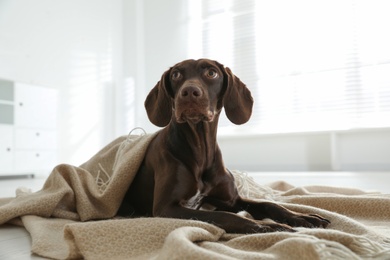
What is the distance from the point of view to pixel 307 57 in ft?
19.8

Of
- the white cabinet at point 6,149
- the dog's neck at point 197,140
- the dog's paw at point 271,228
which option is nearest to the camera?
the dog's paw at point 271,228

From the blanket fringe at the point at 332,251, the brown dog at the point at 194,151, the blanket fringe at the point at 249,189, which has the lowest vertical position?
the blanket fringe at the point at 249,189

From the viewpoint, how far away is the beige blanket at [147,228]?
2.82 feet

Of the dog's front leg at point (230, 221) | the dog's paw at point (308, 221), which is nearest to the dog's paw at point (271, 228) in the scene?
the dog's front leg at point (230, 221)

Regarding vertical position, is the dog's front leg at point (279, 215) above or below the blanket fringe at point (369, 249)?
below

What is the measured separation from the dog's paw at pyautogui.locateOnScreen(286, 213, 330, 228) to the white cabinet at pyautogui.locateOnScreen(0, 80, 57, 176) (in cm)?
469

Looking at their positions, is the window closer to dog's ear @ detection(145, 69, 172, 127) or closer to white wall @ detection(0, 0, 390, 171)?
white wall @ detection(0, 0, 390, 171)

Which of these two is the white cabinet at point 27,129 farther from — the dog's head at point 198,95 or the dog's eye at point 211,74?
the dog's eye at point 211,74

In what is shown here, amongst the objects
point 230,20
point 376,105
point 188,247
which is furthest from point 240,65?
point 188,247

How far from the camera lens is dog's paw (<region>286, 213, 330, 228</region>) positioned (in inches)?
51.4

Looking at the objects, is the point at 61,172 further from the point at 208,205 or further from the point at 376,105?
the point at 376,105

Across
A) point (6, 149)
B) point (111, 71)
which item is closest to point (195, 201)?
point (6, 149)

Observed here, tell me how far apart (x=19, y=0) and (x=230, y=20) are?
343cm

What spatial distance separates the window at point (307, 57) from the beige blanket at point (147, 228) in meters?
3.71
